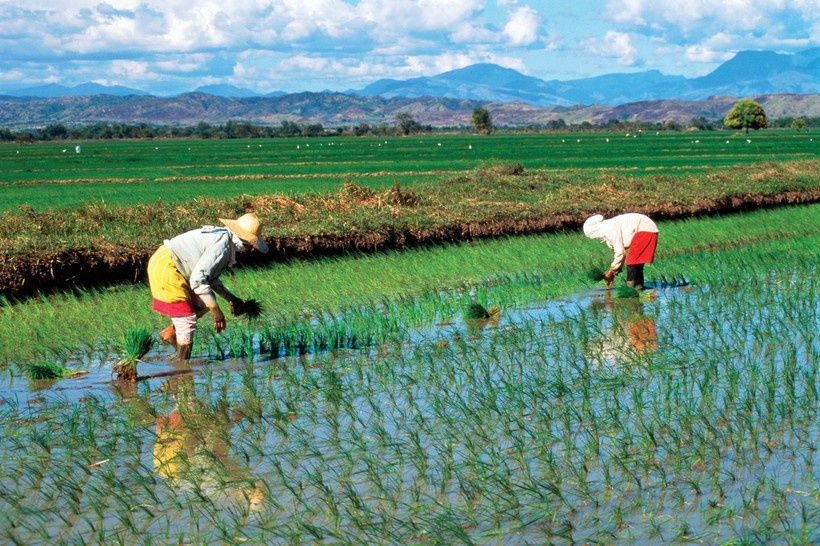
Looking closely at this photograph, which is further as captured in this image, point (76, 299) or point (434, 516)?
point (76, 299)

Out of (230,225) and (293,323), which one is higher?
(230,225)

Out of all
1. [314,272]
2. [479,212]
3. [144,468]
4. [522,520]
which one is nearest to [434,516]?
[522,520]

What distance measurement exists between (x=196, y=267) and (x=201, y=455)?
5.76 ft

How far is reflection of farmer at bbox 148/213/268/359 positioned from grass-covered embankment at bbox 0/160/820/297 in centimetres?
395

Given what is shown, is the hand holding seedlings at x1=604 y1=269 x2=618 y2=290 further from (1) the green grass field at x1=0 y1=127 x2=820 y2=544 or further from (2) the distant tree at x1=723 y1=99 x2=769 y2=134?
(2) the distant tree at x1=723 y1=99 x2=769 y2=134

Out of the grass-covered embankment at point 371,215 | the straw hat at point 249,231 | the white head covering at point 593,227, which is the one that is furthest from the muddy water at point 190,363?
the grass-covered embankment at point 371,215

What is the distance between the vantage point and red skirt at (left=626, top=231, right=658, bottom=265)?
9305 millimetres

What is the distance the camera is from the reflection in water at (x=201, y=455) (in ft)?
13.8

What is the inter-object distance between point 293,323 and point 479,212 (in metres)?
7.38

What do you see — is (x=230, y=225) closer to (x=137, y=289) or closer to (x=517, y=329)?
(x=517, y=329)

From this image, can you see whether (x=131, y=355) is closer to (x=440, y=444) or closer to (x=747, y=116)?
(x=440, y=444)

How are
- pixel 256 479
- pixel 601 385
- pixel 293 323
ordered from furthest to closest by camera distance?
pixel 293 323
pixel 601 385
pixel 256 479

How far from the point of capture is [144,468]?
4523 mm

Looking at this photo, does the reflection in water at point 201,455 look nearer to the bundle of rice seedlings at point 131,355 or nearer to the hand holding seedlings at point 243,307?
the bundle of rice seedlings at point 131,355
